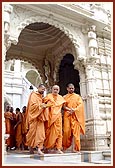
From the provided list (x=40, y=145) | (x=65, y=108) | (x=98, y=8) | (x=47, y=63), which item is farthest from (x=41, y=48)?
(x=40, y=145)

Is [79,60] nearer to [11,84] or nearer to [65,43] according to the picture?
[65,43]

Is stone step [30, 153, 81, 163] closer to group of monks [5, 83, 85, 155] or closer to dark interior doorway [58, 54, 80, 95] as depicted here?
group of monks [5, 83, 85, 155]

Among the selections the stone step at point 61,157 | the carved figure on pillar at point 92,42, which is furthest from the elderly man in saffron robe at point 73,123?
the carved figure on pillar at point 92,42

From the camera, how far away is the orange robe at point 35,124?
6176mm

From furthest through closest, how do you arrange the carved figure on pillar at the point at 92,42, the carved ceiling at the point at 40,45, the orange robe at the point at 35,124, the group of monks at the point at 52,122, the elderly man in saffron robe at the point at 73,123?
the carved ceiling at the point at 40,45, the carved figure on pillar at the point at 92,42, the elderly man in saffron robe at the point at 73,123, the group of monks at the point at 52,122, the orange robe at the point at 35,124

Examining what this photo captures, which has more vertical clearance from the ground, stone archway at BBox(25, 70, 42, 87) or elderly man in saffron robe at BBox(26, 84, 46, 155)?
stone archway at BBox(25, 70, 42, 87)

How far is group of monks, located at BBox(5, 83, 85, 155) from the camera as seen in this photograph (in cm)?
629

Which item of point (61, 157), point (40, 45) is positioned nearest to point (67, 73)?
point (40, 45)

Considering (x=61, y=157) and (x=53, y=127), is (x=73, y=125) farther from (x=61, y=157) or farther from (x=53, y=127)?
(x=61, y=157)

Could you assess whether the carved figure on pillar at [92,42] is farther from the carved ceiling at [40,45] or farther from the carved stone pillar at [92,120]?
the carved ceiling at [40,45]

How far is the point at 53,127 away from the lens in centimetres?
651

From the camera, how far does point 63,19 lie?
28.6ft

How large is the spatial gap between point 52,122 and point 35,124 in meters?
0.45

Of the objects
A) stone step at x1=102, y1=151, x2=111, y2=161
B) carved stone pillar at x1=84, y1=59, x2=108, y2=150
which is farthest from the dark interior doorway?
stone step at x1=102, y1=151, x2=111, y2=161
